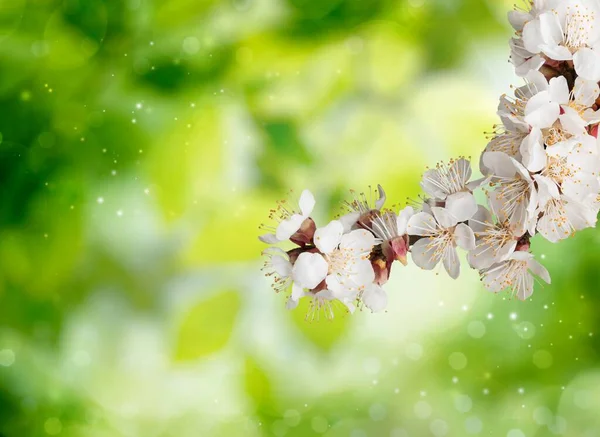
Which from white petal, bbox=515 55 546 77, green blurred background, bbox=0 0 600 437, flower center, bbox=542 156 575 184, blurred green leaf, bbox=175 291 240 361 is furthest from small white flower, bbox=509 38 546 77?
blurred green leaf, bbox=175 291 240 361

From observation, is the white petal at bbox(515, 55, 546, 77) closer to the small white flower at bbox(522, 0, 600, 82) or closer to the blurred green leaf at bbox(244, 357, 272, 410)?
the small white flower at bbox(522, 0, 600, 82)

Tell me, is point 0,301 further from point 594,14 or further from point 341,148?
point 594,14

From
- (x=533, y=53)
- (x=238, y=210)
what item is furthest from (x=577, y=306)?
(x=533, y=53)

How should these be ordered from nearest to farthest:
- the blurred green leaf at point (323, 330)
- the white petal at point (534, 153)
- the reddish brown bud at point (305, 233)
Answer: the white petal at point (534, 153) → the reddish brown bud at point (305, 233) → the blurred green leaf at point (323, 330)

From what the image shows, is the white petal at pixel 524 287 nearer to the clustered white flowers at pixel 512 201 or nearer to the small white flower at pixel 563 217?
the clustered white flowers at pixel 512 201

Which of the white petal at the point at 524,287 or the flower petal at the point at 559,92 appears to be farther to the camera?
the white petal at the point at 524,287

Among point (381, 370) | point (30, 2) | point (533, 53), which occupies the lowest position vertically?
point (381, 370)

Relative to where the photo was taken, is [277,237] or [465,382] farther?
[465,382]

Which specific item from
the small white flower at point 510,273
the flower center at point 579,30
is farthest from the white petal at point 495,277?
the flower center at point 579,30
